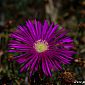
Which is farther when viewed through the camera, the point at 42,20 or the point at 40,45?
the point at 42,20

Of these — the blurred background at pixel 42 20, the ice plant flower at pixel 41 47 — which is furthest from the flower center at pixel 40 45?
the blurred background at pixel 42 20

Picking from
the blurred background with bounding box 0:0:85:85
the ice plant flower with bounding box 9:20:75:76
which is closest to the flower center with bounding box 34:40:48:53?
the ice plant flower with bounding box 9:20:75:76

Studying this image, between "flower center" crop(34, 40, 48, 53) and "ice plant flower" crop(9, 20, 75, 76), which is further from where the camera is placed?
"flower center" crop(34, 40, 48, 53)

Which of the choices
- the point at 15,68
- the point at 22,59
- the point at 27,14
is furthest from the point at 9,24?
the point at 27,14

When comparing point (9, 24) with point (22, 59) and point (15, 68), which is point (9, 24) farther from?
point (22, 59)

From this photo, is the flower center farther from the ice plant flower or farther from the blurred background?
the blurred background

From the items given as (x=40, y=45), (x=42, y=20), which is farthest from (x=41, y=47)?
(x=42, y=20)

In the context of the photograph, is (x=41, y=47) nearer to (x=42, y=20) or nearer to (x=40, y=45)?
(x=40, y=45)
